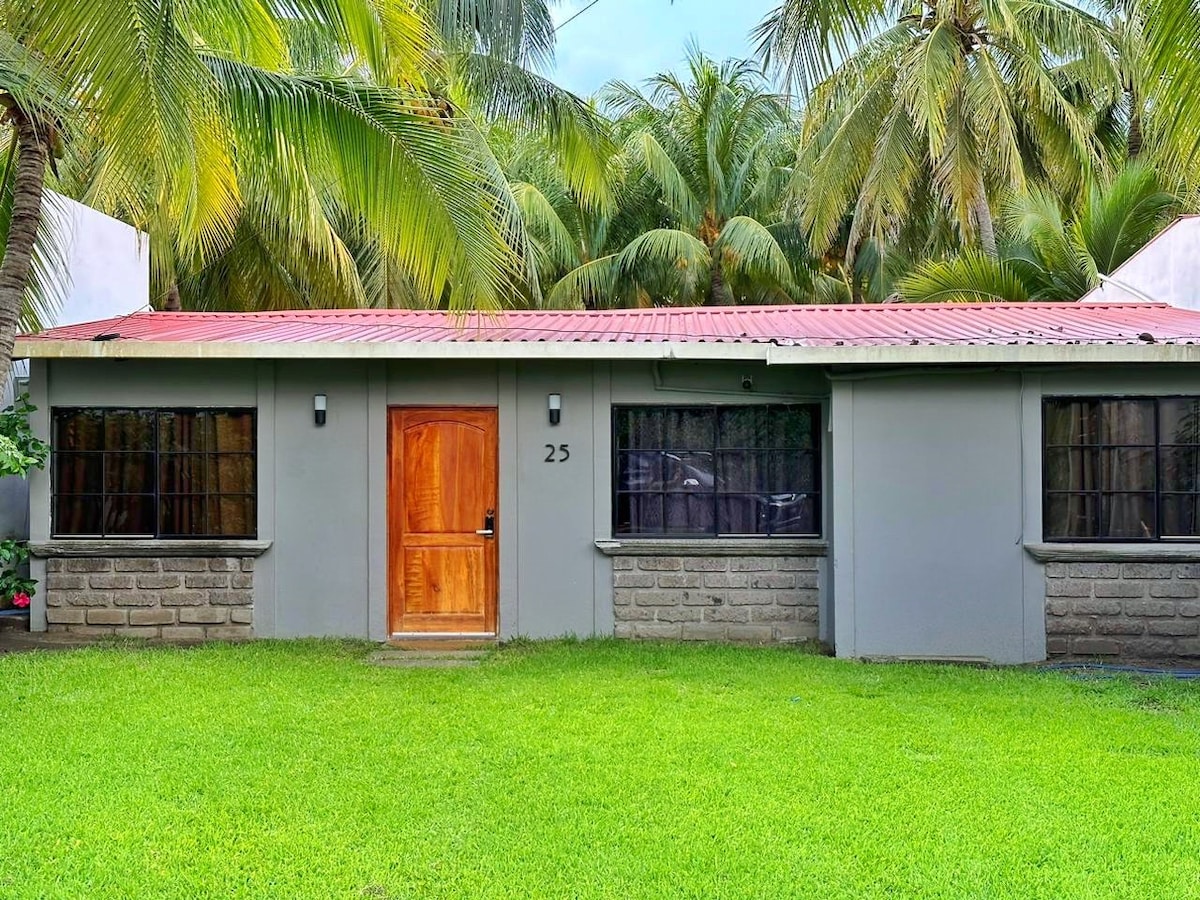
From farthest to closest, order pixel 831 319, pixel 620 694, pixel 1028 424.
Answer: pixel 831 319 → pixel 1028 424 → pixel 620 694

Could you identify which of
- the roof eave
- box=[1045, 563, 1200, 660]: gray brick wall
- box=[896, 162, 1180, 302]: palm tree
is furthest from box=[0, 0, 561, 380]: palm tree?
box=[896, 162, 1180, 302]: palm tree

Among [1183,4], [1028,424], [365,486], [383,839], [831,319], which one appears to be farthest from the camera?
[831,319]

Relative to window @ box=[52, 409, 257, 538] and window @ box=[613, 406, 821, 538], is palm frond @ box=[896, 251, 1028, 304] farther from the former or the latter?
window @ box=[52, 409, 257, 538]

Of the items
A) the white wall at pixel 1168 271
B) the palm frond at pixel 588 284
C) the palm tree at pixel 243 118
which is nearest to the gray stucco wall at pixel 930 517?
the palm tree at pixel 243 118

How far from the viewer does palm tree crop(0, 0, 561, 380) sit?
4871 mm

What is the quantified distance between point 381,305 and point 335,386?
31.6ft

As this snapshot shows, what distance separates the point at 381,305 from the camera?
17406 millimetres

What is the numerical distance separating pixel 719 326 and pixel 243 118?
4879 millimetres

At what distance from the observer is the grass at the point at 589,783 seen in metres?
3.60

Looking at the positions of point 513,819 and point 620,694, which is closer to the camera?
point 513,819

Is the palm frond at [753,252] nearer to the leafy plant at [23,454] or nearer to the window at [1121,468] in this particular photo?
the window at [1121,468]

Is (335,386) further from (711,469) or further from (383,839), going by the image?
(383,839)

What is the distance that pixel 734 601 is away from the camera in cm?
814

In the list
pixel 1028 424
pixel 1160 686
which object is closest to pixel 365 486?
pixel 1028 424
